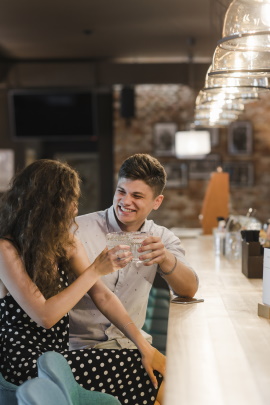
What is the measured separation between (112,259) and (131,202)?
1.93 feet

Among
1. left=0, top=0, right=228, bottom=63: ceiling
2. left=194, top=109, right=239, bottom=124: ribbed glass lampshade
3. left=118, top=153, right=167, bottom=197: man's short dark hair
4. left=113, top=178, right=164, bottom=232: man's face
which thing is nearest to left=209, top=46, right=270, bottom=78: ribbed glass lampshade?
left=118, top=153, right=167, bottom=197: man's short dark hair

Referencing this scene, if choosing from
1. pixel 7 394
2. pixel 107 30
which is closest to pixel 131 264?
pixel 7 394

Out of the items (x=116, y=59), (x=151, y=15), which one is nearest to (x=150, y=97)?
(x=116, y=59)

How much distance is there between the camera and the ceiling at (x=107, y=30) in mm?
6234

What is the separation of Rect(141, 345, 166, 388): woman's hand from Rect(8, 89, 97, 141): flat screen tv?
23.2 feet

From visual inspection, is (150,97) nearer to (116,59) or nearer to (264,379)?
(116,59)

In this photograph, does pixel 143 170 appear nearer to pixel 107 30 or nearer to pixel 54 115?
pixel 107 30

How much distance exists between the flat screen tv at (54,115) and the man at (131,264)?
6288 mm

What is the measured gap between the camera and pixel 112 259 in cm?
225

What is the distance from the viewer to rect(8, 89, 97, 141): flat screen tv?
9.02 m

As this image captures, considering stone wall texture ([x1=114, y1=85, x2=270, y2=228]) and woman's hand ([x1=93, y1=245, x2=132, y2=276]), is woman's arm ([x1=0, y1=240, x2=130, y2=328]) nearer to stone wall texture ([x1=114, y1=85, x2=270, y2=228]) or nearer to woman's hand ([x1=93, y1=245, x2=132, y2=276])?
woman's hand ([x1=93, y1=245, x2=132, y2=276])

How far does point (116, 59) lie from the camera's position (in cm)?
899

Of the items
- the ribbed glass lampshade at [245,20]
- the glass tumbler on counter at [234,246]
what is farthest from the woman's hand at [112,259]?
the glass tumbler on counter at [234,246]

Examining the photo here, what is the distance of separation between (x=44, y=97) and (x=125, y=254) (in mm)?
7148
